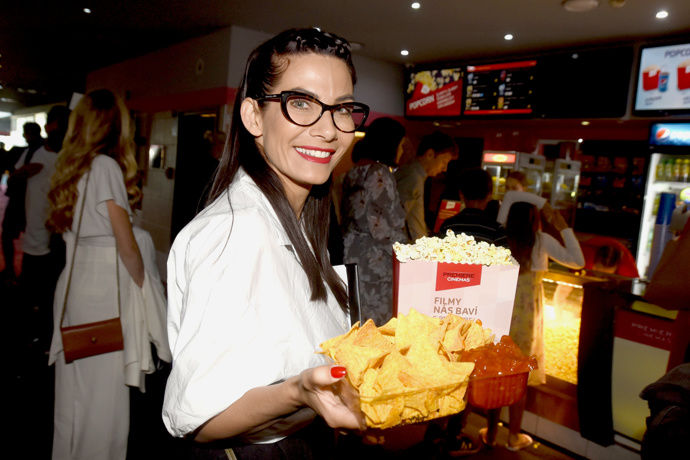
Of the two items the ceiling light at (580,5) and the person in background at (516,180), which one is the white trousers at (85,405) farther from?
the ceiling light at (580,5)

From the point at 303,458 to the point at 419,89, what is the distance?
6.90 meters

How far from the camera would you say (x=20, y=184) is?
13.9ft

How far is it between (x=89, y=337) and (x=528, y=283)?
2.66 m

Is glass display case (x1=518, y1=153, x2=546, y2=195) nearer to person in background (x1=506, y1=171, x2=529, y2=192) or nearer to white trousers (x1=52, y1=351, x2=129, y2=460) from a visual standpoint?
person in background (x1=506, y1=171, x2=529, y2=192)

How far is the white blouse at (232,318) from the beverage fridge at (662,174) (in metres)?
5.39

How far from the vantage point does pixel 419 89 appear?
7.32 m

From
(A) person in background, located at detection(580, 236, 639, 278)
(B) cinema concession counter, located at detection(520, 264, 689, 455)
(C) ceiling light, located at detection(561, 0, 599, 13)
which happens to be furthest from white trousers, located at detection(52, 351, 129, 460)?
(C) ceiling light, located at detection(561, 0, 599, 13)

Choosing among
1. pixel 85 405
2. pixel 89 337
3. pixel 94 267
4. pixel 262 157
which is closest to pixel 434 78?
pixel 94 267

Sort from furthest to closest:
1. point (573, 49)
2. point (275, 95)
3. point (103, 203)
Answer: point (573, 49) → point (103, 203) → point (275, 95)

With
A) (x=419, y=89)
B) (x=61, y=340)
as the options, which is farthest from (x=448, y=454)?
(x=419, y=89)

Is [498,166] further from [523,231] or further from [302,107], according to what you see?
[302,107]

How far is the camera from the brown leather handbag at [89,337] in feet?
7.22

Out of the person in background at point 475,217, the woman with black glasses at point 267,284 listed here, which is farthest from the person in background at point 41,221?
the woman with black glasses at point 267,284

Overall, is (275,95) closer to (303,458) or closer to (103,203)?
(303,458)
